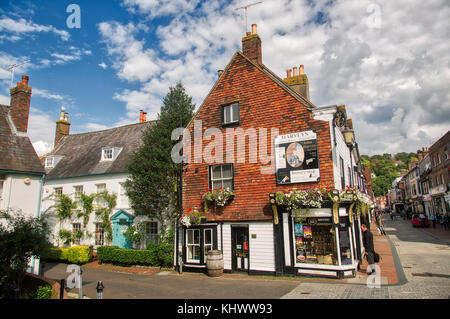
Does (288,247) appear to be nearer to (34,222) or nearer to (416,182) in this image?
(34,222)

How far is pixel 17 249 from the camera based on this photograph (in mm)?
9352

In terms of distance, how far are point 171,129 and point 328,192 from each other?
11116 mm

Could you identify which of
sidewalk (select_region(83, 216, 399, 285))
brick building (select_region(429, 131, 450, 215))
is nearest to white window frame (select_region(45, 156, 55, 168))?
sidewalk (select_region(83, 216, 399, 285))

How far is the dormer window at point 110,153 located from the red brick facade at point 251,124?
10.5 meters

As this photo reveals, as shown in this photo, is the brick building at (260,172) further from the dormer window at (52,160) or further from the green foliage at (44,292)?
the dormer window at (52,160)

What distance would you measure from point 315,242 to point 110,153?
741 inches

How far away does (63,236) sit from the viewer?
22344 mm

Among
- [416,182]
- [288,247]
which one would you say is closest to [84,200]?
[288,247]

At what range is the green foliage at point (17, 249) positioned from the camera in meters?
9.20

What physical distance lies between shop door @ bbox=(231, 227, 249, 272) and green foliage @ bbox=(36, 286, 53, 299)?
7.69 metres

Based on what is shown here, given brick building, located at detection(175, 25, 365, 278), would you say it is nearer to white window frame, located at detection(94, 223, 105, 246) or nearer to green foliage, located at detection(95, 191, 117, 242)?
green foliage, located at detection(95, 191, 117, 242)

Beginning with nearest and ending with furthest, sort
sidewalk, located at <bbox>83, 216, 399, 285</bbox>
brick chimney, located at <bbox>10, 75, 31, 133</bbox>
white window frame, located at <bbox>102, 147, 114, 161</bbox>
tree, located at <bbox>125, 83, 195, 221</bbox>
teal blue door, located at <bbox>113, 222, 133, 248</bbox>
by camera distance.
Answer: sidewalk, located at <bbox>83, 216, 399, 285</bbox>, brick chimney, located at <bbox>10, 75, 31, 133</bbox>, tree, located at <bbox>125, 83, 195, 221</bbox>, teal blue door, located at <bbox>113, 222, 133, 248</bbox>, white window frame, located at <bbox>102, 147, 114, 161</bbox>

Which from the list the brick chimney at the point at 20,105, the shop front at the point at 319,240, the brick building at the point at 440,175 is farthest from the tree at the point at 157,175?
the brick building at the point at 440,175

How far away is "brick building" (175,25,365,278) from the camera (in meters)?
12.5
